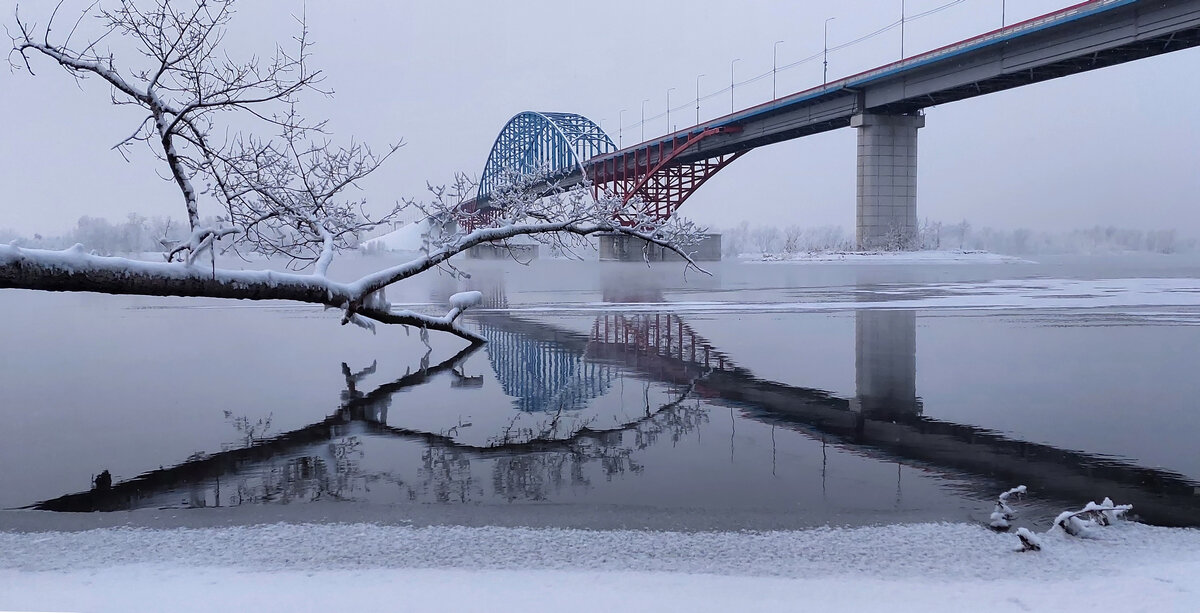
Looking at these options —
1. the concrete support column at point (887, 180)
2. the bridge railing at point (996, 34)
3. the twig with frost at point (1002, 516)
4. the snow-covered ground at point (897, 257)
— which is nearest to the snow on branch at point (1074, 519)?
the twig with frost at point (1002, 516)

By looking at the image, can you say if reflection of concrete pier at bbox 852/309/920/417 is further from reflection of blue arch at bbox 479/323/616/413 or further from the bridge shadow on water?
reflection of blue arch at bbox 479/323/616/413

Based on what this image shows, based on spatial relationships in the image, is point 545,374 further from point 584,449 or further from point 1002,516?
point 1002,516

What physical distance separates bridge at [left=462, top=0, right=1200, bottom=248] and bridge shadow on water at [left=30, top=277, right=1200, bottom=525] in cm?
1982

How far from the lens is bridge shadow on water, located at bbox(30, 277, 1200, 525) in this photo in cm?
652

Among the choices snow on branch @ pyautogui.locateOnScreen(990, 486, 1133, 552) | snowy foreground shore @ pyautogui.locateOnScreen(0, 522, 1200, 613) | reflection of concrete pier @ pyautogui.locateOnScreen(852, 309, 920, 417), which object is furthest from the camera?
reflection of concrete pier @ pyautogui.locateOnScreen(852, 309, 920, 417)

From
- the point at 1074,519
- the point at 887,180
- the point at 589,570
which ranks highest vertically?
the point at 887,180

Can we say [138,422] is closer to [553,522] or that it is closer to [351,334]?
[553,522]

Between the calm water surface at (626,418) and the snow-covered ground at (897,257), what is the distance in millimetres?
37765

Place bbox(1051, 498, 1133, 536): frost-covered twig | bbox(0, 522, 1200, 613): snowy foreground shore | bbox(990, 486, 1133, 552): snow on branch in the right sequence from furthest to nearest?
bbox(1051, 498, 1133, 536): frost-covered twig
bbox(990, 486, 1133, 552): snow on branch
bbox(0, 522, 1200, 613): snowy foreground shore

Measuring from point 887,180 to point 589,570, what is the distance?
53064 mm

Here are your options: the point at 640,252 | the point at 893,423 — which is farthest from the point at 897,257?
the point at 893,423

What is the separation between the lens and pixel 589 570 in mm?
4855

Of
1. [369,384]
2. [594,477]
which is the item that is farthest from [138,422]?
[594,477]

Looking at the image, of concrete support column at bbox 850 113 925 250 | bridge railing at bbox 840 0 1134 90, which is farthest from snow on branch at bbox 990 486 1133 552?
concrete support column at bbox 850 113 925 250
